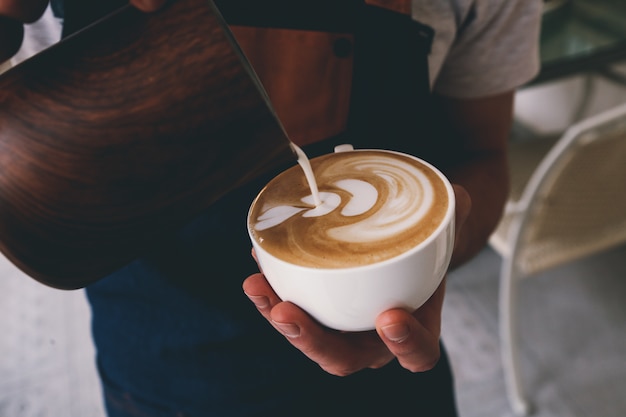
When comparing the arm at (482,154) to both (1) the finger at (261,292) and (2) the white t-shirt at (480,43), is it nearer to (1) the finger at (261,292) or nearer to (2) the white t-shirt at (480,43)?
(2) the white t-shirt at (480,43)

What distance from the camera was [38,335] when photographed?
1.89m

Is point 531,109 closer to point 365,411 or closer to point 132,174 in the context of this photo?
point 365,411

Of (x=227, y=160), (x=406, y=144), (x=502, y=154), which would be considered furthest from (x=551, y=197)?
(x=227, y=160)

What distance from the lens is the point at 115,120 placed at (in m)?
0.35

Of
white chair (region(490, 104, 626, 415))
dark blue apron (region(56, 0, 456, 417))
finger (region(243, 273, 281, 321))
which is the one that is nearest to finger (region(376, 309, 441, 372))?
finger (region(243, 273, 281, 321))

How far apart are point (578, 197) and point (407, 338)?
0.96 m

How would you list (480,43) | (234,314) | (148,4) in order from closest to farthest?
(148,4)
(234,314)
(480,43)

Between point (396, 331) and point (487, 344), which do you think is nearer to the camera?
point (396, 331)

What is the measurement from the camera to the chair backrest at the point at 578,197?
1.09m

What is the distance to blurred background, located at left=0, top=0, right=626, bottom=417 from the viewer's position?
1580mm

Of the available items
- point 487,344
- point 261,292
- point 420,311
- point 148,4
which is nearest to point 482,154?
point 420,311

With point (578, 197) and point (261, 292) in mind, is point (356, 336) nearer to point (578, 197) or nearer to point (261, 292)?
point (261, 292)

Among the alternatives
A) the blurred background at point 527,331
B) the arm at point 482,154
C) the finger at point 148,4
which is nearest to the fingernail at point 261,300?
the finger at point 148,4

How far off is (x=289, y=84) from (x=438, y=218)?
266mm
